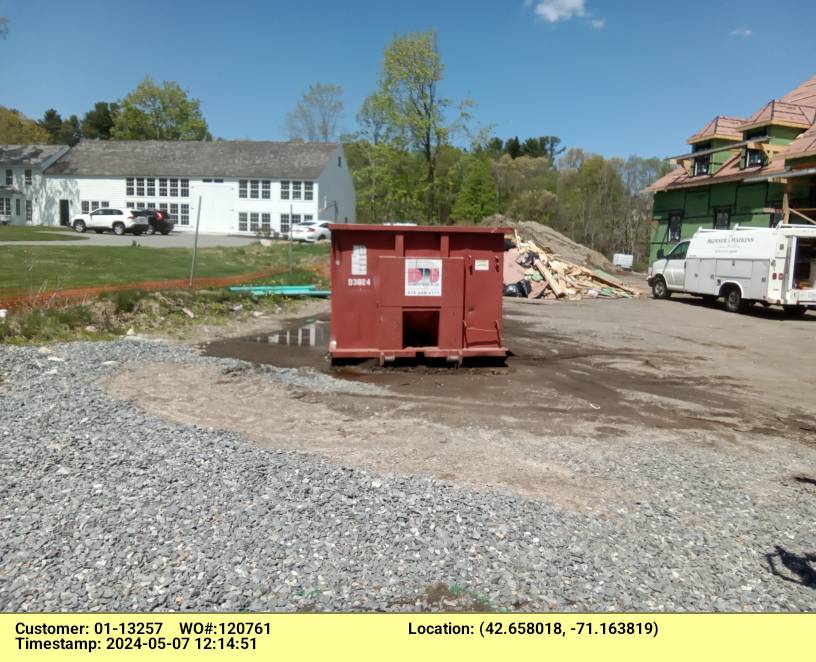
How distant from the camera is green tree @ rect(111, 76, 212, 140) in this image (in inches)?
3250

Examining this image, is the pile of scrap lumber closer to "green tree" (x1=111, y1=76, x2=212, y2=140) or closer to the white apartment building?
the white apartment building

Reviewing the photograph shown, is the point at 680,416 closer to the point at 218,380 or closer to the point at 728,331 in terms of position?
the point at 218,380

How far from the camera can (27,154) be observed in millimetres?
58656

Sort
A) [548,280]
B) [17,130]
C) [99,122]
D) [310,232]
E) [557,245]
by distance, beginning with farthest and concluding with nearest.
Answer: [99,122], [17,130], [310,232], [557,245], [548,280]

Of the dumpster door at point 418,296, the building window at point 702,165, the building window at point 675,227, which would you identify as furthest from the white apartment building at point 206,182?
the dumpster door at point 418,296

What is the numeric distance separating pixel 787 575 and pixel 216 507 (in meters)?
3.60

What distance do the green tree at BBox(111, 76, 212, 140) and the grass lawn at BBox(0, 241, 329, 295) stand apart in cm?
6108

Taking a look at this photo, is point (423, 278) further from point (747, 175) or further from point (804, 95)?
point (804, 95)

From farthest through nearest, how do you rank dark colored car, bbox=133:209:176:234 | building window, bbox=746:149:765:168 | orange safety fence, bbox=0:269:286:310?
dark colored car, bbox=133:209:176:234, building window, bbox=746:149:765:168, orange safety fence, bbox=0:269:286:310

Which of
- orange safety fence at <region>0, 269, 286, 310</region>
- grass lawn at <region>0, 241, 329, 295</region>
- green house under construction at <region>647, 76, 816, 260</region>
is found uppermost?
green house under construction at <region>647, 76, 816, 260</region>

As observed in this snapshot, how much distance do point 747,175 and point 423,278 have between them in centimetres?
2186

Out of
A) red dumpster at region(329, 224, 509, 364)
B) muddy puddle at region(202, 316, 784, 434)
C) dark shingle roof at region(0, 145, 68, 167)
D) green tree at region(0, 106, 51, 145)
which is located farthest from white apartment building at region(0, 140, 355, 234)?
red dumpster at region(329, 224, 509, 364)

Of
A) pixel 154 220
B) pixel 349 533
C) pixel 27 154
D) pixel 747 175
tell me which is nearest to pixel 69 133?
pixel 27 154

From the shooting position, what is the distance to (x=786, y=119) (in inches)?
1018
